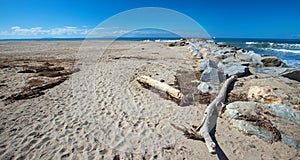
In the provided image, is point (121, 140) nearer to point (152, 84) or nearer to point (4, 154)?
point (4, 154)

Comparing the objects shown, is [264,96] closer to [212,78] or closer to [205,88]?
[205,88]

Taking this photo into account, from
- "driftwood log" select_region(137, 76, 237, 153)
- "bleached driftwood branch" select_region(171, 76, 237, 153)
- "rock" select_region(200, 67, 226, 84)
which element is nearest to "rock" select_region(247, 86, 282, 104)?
"driftwood log" select_region(137, 76, 237, 153)

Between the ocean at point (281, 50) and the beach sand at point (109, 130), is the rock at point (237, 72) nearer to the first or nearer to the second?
the beach sand at point (109, 130)

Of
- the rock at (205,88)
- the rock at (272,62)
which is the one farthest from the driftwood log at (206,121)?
the rock at (272,62)

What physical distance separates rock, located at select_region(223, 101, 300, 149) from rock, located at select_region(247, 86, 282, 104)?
53 cm

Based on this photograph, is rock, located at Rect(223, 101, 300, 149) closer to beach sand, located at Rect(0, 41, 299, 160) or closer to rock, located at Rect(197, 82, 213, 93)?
beach sand, located at Rect(0, 41, 299, 160)

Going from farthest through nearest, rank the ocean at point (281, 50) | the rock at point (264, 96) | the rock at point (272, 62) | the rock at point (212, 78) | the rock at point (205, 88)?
1. the ocean at point (281, 50)
2. the rock at point (272, 62)
3. the rock at point (212, 78)
4. the rock at point (205, 88)
5. the rock at point (264, 96)

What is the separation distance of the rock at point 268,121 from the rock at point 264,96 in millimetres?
528

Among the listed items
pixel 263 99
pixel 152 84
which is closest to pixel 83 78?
pixel 152 84

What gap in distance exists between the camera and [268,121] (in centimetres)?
418

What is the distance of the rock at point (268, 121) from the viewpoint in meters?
3.81

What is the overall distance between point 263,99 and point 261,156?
244 cm

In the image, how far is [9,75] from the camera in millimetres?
8992

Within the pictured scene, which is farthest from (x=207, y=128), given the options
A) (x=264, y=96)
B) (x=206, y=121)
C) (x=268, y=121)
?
(x=264, y=96)
